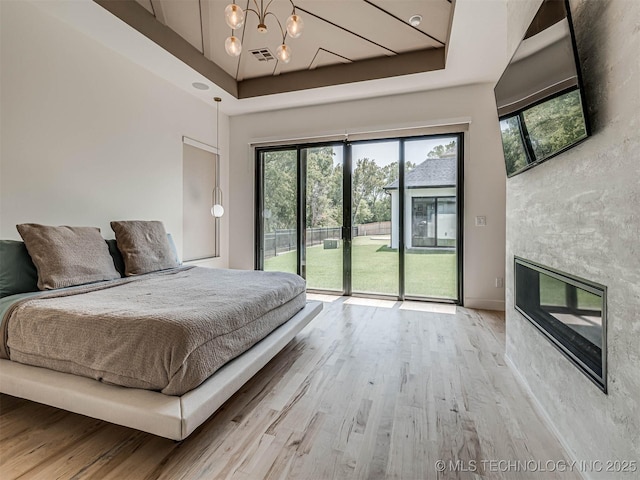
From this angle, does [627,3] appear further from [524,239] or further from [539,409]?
[539,409]

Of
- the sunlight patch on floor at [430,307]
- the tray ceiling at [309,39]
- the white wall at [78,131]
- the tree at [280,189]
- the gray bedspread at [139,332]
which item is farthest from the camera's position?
the tree at [280,189]

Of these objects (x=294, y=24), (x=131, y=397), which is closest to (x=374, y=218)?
(x=294, y=24)

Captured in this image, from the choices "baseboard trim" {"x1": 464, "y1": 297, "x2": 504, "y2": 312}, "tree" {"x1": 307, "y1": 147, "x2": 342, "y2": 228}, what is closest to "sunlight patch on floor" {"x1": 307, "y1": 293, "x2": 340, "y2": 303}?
"tree" {"x1": 307, "y1": 147, "x2": 342, "y2": 228}

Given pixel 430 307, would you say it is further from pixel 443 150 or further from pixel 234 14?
pixel 234 14

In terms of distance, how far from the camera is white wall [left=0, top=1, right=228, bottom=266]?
2346 mm

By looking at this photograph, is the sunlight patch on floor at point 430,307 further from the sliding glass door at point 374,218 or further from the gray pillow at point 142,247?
the gray pillow at point 142,247

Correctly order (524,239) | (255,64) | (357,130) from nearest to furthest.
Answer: (524,239)
(255,64)
(357,130)

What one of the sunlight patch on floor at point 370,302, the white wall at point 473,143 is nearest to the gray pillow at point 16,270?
the sunlight patch on floor at point 370,302

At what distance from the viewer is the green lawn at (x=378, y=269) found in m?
4.04

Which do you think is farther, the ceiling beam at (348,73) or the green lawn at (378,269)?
the green lawn at (378,269)

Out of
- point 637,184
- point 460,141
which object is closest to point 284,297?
point 637,184

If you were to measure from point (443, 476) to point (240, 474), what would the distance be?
861 millimetres

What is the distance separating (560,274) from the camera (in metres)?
1.46

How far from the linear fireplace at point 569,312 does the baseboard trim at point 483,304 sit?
6.16ft
